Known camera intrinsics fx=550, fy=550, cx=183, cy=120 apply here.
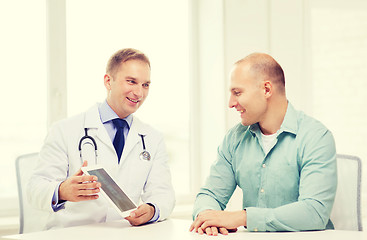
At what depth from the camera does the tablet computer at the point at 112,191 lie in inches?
85.2

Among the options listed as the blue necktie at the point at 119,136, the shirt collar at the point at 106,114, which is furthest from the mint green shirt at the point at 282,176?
the shirt collar at the point at 106,114

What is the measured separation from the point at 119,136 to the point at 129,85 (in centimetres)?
24

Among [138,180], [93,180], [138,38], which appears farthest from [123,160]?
[138,38]

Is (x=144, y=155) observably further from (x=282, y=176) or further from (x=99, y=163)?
(x=282, y=176)

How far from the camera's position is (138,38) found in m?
4.03

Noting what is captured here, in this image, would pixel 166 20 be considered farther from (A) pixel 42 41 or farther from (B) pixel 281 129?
(B) pixel 281 129

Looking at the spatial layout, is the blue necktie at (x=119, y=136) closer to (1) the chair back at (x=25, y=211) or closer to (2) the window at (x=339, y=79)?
(1) the chair back at (x=25, y=211)

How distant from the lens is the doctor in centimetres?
242

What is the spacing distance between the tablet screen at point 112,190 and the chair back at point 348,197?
91 cm

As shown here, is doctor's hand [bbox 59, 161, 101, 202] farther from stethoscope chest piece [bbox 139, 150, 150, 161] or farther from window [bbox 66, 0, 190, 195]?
window [bbox 66, 0, 190, 195]

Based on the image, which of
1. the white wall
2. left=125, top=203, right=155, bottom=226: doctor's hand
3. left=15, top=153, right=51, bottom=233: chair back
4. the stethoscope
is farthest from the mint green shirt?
the white wall

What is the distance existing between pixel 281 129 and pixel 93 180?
0.82 metres

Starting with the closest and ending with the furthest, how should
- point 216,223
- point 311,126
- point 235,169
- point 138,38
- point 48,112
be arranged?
1. point 216,223
2. point 311,126
3. point 235,169
4. point 48,112
5. point 138,38

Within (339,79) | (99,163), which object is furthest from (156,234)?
(339,79)
